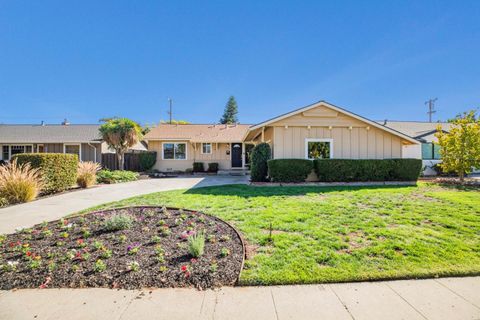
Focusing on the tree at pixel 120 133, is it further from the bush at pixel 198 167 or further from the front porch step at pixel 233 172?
the front porch step at pixel 233 172

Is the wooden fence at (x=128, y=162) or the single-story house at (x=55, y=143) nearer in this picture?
the wooden fence at (x=128, y=162)

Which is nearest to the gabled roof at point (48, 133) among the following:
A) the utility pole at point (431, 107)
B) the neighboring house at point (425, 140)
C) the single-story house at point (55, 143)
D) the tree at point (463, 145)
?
the single-story house at point (55, 143)

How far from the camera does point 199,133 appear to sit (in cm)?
2080

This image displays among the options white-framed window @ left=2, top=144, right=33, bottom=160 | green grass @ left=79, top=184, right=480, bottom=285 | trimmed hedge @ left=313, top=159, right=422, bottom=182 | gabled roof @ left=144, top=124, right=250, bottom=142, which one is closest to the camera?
green grass @ left=79, top=184, right=480, bottom=285

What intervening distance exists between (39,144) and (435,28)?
97.1 feet

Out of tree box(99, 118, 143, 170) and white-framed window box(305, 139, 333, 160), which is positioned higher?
tree box(99, 118, 143, 170)

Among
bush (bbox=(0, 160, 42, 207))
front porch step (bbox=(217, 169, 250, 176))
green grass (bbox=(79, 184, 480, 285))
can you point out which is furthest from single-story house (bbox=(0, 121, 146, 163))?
green grass (bbox=(79, 184, 480, 285))

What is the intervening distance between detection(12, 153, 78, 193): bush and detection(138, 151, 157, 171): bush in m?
7.63

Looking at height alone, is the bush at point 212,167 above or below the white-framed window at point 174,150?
below

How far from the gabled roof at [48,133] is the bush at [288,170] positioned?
1667 cm

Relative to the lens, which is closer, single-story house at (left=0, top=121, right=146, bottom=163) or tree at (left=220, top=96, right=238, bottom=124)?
single-story house at (left=0, top=121, right=146, bottom=163)

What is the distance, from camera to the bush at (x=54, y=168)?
8805mm

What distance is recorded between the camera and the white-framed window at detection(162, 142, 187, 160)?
1920 cm

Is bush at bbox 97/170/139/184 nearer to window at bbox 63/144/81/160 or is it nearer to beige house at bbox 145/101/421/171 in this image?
beige house at bbox 145/101/421/171
